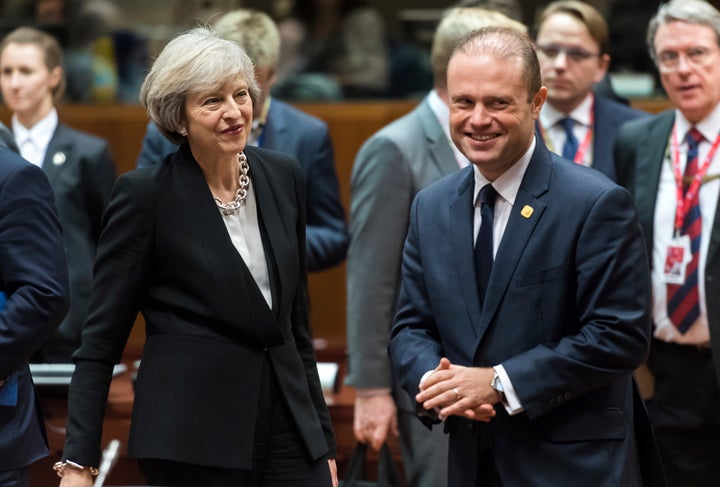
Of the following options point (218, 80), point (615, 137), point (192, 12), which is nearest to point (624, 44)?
point (615, 137)

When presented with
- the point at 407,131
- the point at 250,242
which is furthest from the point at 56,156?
the point at 250,242

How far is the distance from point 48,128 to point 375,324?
208 cm

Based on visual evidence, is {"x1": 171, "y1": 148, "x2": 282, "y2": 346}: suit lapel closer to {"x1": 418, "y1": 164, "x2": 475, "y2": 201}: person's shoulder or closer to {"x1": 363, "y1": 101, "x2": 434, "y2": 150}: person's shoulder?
{"x1": 418, "y1": 164, "x2": 475, "y2": 201}: person's shoulder

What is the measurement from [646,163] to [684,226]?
11.7 inches

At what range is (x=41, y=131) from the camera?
553 cm

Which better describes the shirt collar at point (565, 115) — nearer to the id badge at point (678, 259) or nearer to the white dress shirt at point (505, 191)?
the id badge at point (678, 259)

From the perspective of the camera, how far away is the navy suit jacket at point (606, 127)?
4777 mm

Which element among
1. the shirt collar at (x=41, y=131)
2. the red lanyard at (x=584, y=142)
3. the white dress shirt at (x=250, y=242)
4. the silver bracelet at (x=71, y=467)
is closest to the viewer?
the silver bracelet at (x=71, y=467)

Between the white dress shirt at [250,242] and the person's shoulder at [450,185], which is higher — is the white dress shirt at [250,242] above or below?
below

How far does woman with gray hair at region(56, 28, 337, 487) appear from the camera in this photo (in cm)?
305

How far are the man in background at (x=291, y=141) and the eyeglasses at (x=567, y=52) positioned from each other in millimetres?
962

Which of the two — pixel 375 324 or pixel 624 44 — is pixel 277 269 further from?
pixel 624 44

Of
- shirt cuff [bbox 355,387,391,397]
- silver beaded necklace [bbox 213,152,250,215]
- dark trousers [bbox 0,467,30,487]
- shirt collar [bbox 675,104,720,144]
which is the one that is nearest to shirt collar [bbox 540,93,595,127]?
shirt collar [bbox 675,104,720,144]

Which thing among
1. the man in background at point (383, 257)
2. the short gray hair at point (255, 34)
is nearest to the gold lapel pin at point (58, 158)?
A: the short gray hair at point (255, 34)
